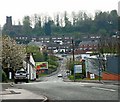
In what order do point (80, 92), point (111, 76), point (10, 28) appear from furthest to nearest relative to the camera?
1. point (10, 28)
2. point (111, 76)
3. point (80, 92)

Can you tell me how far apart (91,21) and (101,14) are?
5070 millimetres

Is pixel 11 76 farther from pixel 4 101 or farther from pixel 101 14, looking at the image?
pixel 101 14

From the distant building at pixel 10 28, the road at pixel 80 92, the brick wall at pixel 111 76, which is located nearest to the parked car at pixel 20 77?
the brick wall at pixel 111 76

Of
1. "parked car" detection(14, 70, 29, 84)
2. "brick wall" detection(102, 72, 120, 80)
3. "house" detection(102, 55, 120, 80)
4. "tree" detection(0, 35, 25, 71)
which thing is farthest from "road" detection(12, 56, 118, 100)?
"tree" detection(0, 35, 25, 71)

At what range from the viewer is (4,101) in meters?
15.4

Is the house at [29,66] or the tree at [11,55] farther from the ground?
the tree at [11,55]

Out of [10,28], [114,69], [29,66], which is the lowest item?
[29,66]

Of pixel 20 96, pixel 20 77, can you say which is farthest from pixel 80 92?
pixel 20 77

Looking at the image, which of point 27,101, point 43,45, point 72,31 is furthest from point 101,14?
point 27,101

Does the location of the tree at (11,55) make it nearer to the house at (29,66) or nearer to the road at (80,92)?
the house at (29,66)

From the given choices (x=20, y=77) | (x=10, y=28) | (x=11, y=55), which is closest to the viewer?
(x=20, y=77)

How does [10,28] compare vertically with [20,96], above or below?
above

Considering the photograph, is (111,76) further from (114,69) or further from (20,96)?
(20,96)

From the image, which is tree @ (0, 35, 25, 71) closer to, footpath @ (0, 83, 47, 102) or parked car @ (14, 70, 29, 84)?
parked car @ (14, 70, 29, 84)
